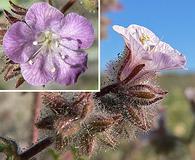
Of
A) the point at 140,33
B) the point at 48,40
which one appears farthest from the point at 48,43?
the point at 140,33

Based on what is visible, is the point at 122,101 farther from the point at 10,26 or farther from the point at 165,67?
the point at 10,26

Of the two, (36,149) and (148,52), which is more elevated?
(148,52)

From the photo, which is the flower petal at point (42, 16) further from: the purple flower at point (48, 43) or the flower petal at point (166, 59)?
the flower petal at point (166, 59)

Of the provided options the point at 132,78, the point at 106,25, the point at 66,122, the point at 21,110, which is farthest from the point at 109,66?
the point at 21,110

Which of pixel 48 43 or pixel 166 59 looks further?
pixel 48 43

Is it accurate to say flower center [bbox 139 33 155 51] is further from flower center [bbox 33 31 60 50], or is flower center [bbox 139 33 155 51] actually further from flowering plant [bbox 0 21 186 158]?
flower center [bbox 33 31 60 50]

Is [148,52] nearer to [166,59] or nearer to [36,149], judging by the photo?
[166,59]
